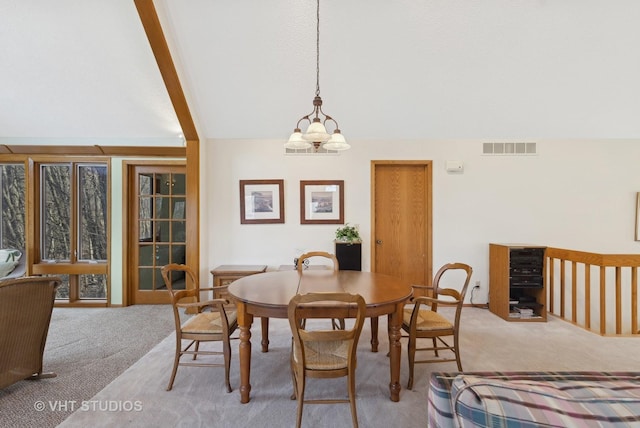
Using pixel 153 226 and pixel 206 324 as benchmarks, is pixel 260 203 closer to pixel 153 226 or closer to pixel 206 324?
pixel 153 226

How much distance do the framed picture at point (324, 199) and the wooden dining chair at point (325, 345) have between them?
95.6 inches

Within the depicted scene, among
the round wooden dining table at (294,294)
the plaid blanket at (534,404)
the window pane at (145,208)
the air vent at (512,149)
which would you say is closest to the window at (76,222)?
the window pane at (145,208)

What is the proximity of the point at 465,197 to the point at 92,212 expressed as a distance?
548 cm

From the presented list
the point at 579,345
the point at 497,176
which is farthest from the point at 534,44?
the point at 579,345

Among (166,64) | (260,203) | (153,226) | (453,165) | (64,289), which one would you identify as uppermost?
(166,64)

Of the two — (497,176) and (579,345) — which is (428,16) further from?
(579,345)

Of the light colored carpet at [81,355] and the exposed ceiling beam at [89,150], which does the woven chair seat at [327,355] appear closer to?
the light colored carpet at [81,355]

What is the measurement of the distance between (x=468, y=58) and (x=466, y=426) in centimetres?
365

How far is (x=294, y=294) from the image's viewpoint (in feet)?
6.90

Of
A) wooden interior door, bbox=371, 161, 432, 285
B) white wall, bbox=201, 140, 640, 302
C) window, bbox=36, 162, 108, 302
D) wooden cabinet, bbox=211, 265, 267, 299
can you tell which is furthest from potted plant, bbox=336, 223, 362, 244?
window, bbox=36, 162, 108, 302

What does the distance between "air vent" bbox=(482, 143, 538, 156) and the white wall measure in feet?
0.31

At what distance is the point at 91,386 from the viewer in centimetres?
228

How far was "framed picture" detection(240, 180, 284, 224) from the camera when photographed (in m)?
4.30

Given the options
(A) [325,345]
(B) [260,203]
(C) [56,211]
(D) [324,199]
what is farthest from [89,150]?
(A) [325,345]
